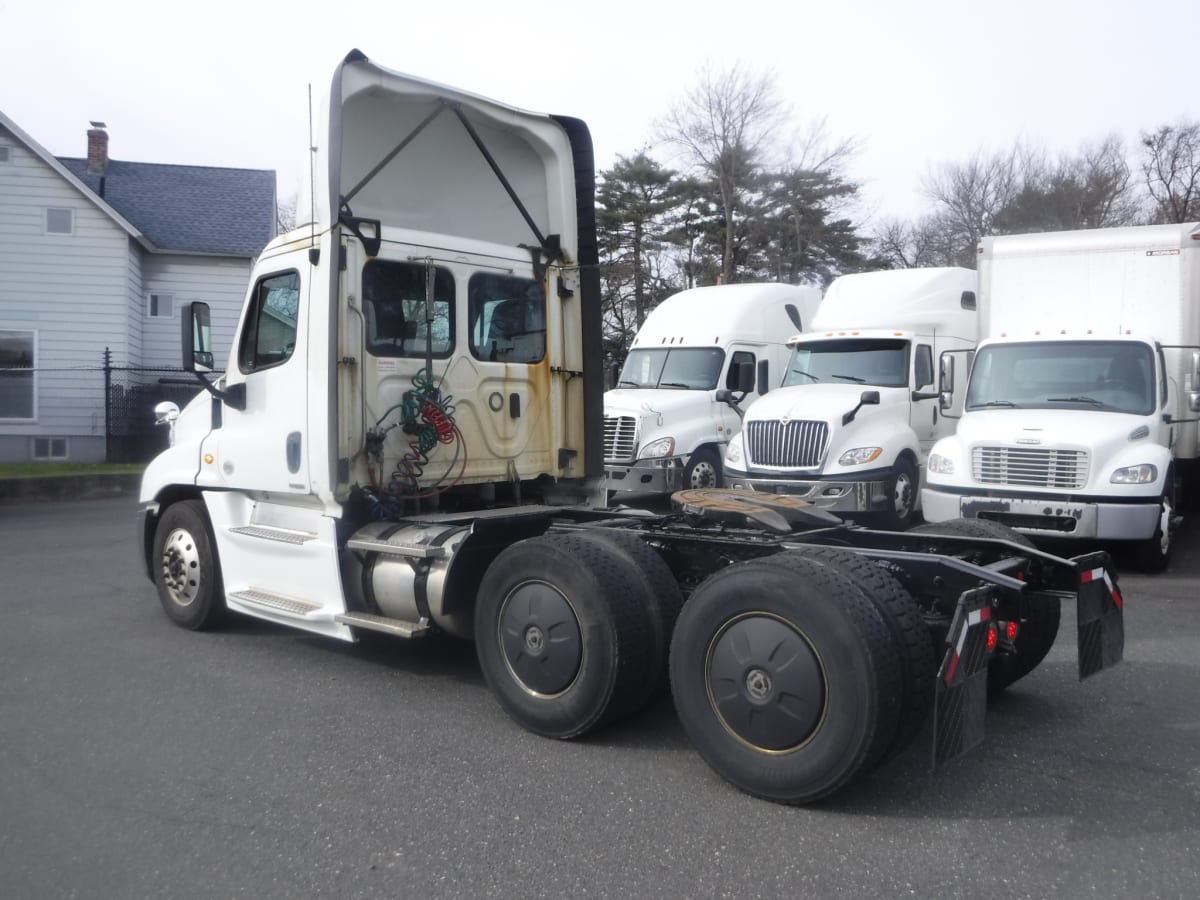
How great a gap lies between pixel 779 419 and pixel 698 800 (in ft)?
26.9

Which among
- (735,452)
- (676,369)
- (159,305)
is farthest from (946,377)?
(159,305)

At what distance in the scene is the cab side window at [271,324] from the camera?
21.5ft

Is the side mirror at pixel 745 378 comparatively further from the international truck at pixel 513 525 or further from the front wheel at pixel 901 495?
the international truck at pixel 513 525

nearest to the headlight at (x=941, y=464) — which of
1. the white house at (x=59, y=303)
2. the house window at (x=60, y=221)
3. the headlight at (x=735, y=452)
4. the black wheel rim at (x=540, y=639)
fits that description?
the headlight at (x=735, y=452)

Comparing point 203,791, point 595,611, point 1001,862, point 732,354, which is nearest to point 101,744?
point 203,791

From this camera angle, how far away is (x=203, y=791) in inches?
177

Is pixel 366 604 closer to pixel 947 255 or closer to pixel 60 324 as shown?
pixel 60 324

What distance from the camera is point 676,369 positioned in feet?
50.1

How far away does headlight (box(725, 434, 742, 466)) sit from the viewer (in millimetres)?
12594

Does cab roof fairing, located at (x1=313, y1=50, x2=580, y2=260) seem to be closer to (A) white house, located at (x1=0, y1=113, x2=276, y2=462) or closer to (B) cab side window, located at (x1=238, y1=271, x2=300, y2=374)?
(B) cab side window, located at (x1=238, y1=271, x2=300, y2=374)

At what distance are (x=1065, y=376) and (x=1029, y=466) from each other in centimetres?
155

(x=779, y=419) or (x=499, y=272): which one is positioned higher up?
(x=499, y=272)

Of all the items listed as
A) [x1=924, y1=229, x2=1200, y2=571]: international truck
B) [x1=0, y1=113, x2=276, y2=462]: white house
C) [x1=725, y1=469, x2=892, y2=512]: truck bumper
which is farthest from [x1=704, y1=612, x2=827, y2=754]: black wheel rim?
[x1=0, y1=113, x2=276, y2=462]: white house

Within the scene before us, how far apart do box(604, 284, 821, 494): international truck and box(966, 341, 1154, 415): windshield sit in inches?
148
